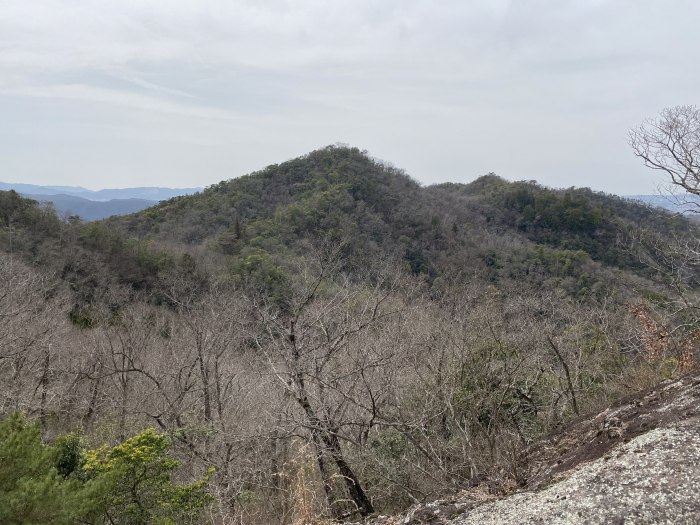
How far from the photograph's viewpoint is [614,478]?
12.7 feet

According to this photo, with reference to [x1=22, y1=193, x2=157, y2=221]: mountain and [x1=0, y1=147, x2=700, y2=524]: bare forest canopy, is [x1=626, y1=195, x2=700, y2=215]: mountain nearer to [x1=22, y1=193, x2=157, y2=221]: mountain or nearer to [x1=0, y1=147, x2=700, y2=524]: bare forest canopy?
[x1=0, y1=147, x2=700, y2=524]: bare forest canopy

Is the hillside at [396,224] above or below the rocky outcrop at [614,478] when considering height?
above

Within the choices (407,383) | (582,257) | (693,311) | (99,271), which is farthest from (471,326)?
(582,257)

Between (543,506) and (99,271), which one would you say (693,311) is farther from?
(99,271)

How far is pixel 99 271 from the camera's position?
75.2 ft

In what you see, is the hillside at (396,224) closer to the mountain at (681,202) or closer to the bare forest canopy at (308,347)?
the bare forest canopy at (308,347)

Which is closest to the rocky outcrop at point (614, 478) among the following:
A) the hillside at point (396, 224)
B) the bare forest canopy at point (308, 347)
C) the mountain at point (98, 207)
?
the bare forest canopy at point (308, 347)

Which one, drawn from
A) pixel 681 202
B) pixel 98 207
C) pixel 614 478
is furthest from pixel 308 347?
pixel 98 207

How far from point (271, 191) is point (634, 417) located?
37.1 metres

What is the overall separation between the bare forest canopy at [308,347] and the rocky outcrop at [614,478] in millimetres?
605

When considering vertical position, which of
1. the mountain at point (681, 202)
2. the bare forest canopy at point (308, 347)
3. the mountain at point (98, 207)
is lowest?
the bare forest canopy at point (308, 347)

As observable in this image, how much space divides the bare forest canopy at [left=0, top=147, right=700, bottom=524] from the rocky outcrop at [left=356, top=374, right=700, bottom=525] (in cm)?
60

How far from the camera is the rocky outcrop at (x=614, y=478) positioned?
11.7 feet

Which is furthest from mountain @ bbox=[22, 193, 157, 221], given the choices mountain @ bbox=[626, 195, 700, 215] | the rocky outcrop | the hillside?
the rocky outcrop
